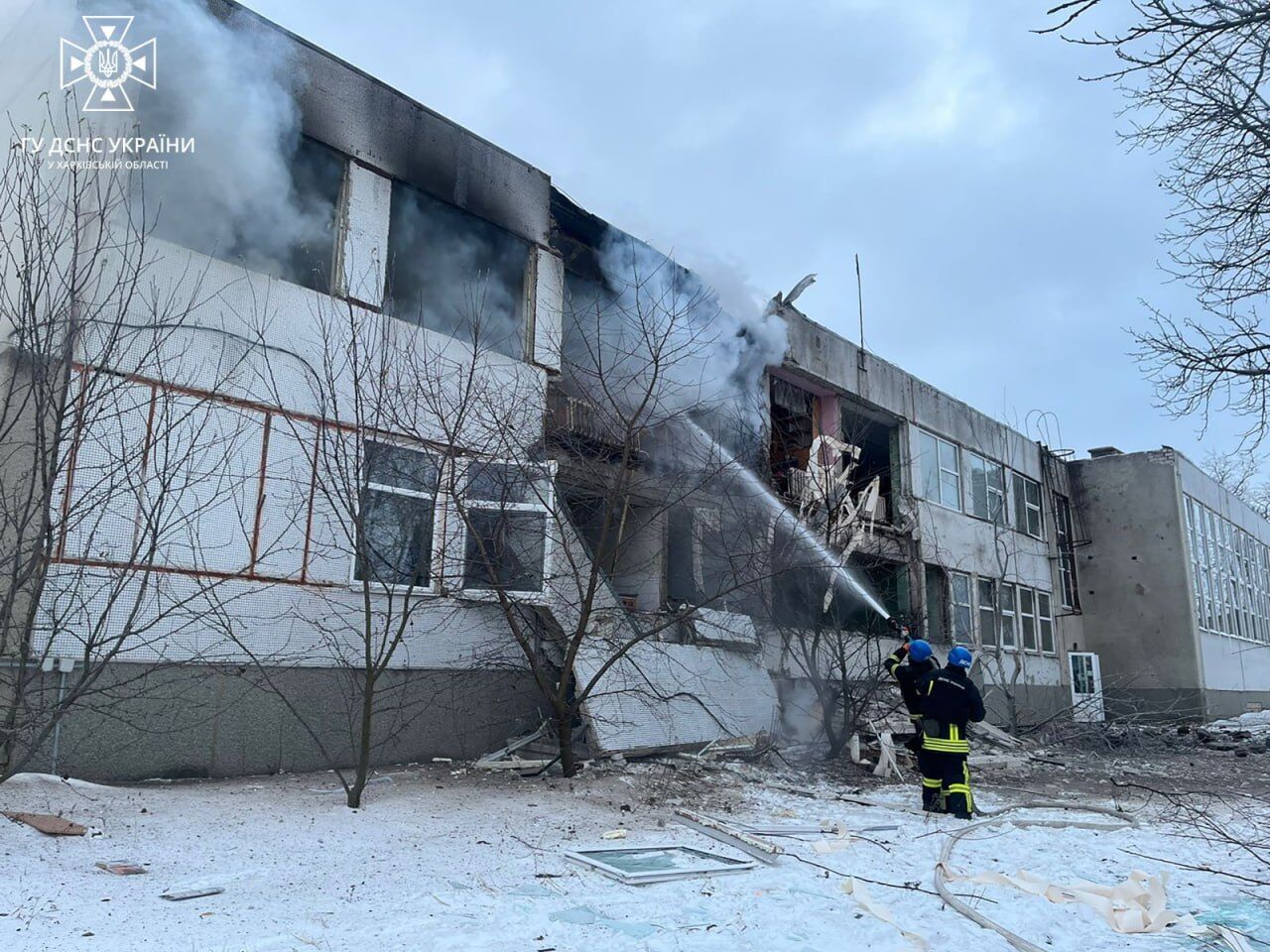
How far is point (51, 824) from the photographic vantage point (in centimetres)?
563

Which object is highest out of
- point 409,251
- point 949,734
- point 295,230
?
point 409,251

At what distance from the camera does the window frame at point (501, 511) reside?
866 cm

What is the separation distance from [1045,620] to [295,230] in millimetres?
19374

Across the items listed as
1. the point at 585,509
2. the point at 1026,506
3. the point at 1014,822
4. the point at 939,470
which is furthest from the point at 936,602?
the point at 1014,822

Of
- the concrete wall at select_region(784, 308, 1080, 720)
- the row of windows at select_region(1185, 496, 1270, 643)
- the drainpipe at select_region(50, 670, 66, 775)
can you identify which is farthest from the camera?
the row of windows at select_region(1185, 496, 1270, 643)

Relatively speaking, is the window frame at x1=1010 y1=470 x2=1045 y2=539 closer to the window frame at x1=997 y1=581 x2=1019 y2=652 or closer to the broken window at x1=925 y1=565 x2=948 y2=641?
the window frame at x1=997 y1=581 x2=1019 y2=652

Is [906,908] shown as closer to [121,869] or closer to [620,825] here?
[620,825]

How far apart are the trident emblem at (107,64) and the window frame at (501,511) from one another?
431 centimetres

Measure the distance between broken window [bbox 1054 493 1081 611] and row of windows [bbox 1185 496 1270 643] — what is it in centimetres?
279

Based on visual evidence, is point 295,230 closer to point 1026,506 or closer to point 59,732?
point 59,732

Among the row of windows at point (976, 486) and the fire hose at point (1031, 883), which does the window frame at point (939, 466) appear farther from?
the fire hose at point (1031, 883)

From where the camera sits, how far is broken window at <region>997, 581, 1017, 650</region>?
20.6 m

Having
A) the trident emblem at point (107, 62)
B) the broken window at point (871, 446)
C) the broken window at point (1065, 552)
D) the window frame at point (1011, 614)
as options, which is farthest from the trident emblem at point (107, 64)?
the broken window at point (1065, 552)

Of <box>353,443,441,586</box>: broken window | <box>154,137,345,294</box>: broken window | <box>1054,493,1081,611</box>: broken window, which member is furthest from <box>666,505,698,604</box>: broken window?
<box>1054,493,1081,611</box>: broken window
